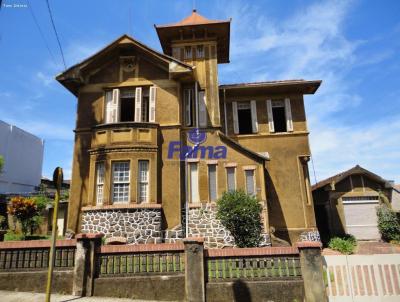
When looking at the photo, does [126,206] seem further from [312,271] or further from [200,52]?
[200,52]

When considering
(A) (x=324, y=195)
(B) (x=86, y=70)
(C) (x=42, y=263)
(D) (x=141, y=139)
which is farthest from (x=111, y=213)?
(A) (x=324, y=195)

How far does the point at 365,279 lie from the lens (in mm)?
7531

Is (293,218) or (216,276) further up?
(293,218)

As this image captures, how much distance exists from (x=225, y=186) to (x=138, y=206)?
179 inches

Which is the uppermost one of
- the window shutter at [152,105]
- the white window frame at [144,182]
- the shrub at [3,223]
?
the window shutter at [152,105]

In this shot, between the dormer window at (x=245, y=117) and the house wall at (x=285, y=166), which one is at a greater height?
the dormer window at (x=245, y=117)

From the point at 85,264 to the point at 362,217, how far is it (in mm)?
17062

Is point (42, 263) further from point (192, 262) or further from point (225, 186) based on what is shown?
point (225, 186)

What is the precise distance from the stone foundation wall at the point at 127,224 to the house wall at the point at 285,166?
21.8 feet

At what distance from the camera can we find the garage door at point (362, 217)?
61.5 ft

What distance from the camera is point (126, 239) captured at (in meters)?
13.4

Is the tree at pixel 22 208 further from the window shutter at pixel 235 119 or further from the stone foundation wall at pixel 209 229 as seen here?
the window shutter at pixel 235 119

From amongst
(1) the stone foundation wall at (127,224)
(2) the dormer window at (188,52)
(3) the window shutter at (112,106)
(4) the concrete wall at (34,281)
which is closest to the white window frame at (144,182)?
(1) the stone foundation wall at (127,224)

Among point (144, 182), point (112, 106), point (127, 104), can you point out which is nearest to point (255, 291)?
point (144, 182)
